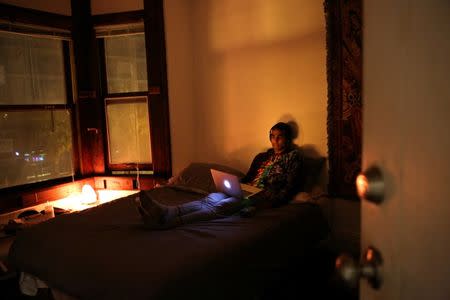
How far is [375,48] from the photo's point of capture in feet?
2.00

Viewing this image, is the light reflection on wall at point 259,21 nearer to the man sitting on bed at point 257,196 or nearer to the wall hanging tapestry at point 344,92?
the wall hanging tapestry at point 344,92

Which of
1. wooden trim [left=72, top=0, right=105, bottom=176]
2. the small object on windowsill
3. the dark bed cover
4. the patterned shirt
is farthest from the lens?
wooden trim [left=72, top=0, right=105, bottom=176]

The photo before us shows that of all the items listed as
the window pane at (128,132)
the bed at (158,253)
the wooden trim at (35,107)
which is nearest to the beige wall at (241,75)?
the window pane at (128,132)

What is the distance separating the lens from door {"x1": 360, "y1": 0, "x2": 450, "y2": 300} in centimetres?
50

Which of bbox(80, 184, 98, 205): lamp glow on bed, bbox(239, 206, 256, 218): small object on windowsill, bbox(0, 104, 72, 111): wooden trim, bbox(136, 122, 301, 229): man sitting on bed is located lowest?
bbox(80, 184, 98, 205): lamp glow on bed

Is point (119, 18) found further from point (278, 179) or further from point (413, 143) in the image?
point (413, 143)

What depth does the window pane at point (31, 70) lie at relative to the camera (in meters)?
2.94

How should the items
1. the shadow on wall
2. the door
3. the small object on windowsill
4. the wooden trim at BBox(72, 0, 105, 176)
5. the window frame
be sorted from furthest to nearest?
1. the wooden trim at BBox(72, 0, 105, 176)
2. the window frame
3. the shadow on wall
4. the small object on windowsill
5. the door

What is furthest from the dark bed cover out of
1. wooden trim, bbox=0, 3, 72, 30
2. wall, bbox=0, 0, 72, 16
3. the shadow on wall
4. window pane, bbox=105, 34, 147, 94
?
wall, bbox=0, 0, 72, 16

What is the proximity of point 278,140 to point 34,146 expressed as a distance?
2332mm

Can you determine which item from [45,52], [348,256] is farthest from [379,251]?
[45,52]

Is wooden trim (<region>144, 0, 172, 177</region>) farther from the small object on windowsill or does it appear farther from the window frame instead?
the small object on windowsill

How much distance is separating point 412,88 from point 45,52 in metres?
3.52

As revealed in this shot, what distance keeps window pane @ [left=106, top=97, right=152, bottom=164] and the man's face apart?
1456 millimetres
